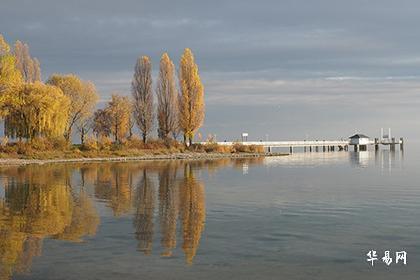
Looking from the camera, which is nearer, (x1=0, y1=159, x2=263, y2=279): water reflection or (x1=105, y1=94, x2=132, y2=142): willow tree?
(x1=0, y1=159, x2=263, y2=279): water reflection

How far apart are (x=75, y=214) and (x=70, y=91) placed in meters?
52.3

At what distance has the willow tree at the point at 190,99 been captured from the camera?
66.1 metres

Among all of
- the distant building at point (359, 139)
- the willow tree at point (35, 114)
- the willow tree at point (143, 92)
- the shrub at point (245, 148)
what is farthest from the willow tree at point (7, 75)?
Answer: the distant building at point (359, 139)

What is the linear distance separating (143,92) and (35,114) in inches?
705

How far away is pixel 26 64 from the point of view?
204 ft

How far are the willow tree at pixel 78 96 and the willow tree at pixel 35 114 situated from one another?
10.7 metres

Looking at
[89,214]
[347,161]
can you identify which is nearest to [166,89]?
[347,161]

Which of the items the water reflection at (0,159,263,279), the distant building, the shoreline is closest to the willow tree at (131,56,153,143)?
the shoreline

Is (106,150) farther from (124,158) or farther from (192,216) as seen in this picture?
(192,216)

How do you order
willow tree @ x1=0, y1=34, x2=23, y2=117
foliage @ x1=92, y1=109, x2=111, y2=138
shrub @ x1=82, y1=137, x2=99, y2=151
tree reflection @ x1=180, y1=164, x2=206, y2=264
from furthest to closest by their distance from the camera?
1. foliage @ x1=92, y1=109, x2=111, y2=138
2. shrub @ x1=82, y1=137, x2=99, y2=151
3. willow tree @ x1=0, y1=34, x2=23, y2=117
4. tree reflection @ x1=180, y1=164, x2=206, y2=264

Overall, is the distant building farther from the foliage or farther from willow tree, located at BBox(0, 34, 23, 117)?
willow tree, located at BBox(0, 34, 23, 117)

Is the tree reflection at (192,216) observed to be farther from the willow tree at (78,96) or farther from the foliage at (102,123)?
the foliage at (102,123)

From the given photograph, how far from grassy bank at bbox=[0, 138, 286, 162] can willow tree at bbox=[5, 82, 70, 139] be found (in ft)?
4.33

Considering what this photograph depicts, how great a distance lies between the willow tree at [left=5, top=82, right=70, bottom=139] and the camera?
51.5 m
